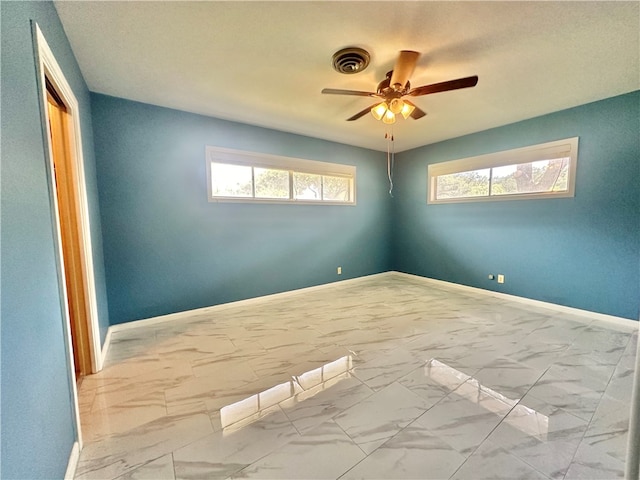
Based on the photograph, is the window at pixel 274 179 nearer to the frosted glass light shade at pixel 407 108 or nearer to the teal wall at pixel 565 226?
the teal wall at pixel 565 226

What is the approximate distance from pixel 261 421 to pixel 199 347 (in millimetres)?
1280

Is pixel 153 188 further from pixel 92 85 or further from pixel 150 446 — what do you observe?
pixel 150 446

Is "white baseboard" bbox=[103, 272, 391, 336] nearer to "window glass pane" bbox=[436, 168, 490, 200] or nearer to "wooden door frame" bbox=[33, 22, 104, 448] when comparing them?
"wooden door frame" bbox=[33, 22, 104, 448]

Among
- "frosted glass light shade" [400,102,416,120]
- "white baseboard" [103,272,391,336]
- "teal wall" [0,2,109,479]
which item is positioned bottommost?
"white baseboard" [103,272,391,336]

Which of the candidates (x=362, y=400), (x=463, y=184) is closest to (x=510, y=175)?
(x=463, y=184)

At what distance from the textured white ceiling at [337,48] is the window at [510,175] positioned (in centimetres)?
63

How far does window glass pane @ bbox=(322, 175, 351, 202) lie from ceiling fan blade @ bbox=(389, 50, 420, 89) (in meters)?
2.47

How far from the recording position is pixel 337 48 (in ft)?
6.81

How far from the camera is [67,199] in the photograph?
202cm

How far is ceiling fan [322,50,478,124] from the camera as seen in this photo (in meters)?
2.09

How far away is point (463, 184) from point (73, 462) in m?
5.33

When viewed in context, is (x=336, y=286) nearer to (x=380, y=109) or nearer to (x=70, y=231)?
(x=380, y=109)

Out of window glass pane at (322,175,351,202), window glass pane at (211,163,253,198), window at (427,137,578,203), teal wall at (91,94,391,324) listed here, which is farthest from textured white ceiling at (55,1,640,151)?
window glass pane at (322,175,351,202)

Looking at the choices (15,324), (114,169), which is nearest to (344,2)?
(15,324)
